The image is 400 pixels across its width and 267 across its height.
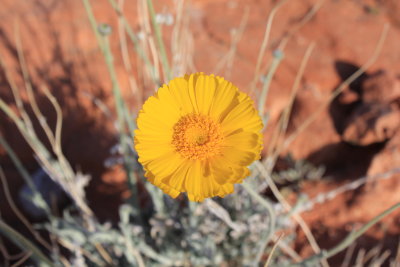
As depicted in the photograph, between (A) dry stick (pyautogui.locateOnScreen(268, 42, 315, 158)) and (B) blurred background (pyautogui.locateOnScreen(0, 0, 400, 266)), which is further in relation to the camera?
(B) blurred background (pyautogui.locateOnScreen(0, 0, 400, 266))

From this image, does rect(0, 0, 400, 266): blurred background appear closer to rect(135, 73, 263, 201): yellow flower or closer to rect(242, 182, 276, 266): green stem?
rect(242, 182, 276, 266): green stem

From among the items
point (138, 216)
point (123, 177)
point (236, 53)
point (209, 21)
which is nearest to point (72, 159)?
point (123, 177)

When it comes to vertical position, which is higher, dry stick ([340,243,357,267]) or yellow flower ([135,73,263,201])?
yellow flower ([135,73,263,201])

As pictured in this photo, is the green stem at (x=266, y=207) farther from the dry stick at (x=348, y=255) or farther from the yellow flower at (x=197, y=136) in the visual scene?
the dry stick at (x=348, y=255)

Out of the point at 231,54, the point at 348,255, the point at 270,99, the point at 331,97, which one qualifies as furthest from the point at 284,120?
the point at 348,255

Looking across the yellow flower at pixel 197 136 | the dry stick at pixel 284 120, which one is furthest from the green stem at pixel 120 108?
the dry stick at pixel 284 120

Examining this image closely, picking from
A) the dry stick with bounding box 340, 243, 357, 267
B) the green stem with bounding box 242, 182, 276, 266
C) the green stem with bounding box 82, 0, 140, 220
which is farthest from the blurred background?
the green stem with bounding box 242, 182, 276, 266

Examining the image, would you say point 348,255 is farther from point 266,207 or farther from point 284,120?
point 266,207
